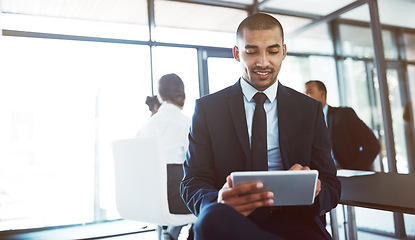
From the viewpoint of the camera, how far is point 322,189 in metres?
1.19

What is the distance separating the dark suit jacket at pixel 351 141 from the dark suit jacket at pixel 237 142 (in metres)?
2.16

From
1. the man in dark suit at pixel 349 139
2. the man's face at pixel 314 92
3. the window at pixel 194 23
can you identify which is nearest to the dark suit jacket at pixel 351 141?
the man in dark suit at pixel 349 139

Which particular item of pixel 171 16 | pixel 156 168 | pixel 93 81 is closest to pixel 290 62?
pixel 171 16

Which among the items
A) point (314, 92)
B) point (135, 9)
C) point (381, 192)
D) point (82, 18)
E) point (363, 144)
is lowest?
point (381, 192)

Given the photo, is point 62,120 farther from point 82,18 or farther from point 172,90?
point 172,90

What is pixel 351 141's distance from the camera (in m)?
3.32

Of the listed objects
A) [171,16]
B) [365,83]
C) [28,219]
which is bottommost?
[28,219]

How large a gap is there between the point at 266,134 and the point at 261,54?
0.95 ft

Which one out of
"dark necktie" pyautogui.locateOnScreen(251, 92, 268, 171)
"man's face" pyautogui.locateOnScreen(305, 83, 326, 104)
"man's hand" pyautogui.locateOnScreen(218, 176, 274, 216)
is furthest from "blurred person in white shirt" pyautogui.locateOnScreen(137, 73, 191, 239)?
"man's face" pyautogui.locateOnScreen(305, 83, 326, 104)

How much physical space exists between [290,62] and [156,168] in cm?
361

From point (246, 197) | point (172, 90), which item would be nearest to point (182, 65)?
point (172, 90)

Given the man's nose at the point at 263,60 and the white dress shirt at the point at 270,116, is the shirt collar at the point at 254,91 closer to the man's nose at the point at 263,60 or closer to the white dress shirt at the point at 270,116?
the white dress shirt at the point at 270,116

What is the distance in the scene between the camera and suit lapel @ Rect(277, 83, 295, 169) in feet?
4.15

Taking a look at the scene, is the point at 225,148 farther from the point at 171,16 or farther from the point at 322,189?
the point at 171,16
